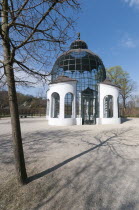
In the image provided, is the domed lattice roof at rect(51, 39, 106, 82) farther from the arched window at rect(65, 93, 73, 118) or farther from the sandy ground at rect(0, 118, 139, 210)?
the sandy ground at rect(0, 118, 139, 210)

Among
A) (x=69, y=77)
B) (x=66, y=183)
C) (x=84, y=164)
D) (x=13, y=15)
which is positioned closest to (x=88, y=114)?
(x=69, y=77)

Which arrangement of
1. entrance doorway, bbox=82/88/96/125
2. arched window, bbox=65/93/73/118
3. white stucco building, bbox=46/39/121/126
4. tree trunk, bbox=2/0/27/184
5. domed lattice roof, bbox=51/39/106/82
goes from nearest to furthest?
tree trunk, bbox=2/0/27/184 < white stucco building, bbox=46/39/121/126 < arched window, bbox=65/93/73/118 < entrance doorway, bbox=82/88/96/125 < domed lattice roof, bbox=51/39/106/82

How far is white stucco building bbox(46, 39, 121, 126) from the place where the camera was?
15.4 meters

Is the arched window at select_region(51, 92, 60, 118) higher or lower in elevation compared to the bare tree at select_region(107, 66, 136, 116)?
lower

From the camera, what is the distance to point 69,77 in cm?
1647

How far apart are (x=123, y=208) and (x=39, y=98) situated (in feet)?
160

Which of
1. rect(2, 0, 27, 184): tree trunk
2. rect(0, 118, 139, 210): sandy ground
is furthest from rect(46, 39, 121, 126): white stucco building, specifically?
rect(2, 0, 27, 184): tree trunk

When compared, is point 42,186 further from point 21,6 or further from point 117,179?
point 21,6

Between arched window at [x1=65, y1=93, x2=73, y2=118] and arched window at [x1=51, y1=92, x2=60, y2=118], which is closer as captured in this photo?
arched window at [x1=65, y1=93, x2=73, y2=118]

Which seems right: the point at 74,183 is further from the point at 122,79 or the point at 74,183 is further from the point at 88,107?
the point at 122,79

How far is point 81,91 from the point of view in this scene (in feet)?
52.5

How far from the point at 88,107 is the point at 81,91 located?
2.36 metres

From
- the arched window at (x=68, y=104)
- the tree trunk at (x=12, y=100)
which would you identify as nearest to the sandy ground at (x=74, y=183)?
the tree trunk at (x=12, y=100)

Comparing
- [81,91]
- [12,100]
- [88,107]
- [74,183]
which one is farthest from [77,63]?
[74,183]
